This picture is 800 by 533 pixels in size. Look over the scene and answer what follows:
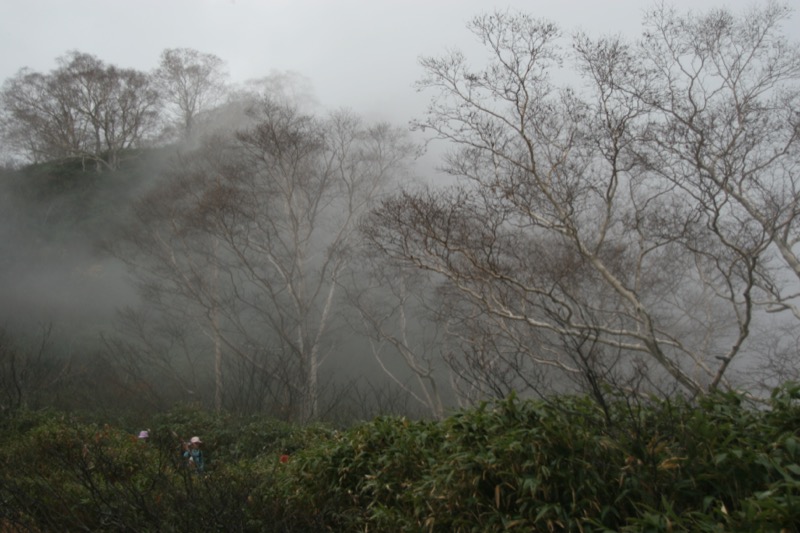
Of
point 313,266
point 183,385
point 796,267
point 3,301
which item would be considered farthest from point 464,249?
point 3,301

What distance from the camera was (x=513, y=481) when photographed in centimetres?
346

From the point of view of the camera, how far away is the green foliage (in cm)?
290

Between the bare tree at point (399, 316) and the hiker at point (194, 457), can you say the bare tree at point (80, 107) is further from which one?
the hiker at point (194, 457)

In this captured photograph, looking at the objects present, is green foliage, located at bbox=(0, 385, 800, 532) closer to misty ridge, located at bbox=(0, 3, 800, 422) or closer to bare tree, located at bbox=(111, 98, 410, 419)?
misty ridge, located at bbox=(0, 3, 800, 422)

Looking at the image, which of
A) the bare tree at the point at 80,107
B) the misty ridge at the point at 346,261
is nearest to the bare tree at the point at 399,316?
the misty ridge at the point at 346,261

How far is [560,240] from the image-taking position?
472 inches

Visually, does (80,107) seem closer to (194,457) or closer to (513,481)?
(194,457)

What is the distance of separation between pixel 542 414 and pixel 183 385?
15.8 m

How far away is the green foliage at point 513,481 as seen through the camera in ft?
9.53

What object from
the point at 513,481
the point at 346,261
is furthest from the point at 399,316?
the point at 513,481

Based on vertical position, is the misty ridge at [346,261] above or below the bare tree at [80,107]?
below

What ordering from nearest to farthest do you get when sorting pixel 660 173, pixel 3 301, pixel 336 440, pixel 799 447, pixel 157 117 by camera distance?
1. pixel 799 447
2. pixel 336 440
3. pixel 660 173
4. pixel 3 301
5. pixel 157 117

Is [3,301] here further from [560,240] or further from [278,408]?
[560,240]

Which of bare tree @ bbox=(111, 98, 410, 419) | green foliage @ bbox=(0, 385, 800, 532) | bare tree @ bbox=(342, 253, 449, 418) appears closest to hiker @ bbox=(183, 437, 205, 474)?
green foliage @ bbox=(0, 385, 800, 532)
